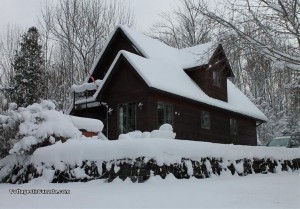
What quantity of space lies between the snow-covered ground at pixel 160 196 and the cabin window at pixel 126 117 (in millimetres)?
9375

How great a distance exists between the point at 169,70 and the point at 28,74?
1097 cm

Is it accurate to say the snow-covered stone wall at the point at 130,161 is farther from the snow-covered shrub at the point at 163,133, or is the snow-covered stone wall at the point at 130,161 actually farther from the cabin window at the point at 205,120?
the cabin window at the point at 205,120

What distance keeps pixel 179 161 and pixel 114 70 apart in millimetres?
10066

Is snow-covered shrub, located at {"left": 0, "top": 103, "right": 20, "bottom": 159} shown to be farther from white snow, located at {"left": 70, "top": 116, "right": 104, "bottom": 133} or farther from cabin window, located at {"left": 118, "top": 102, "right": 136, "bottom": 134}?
cabin window, located at {"left": 118, "top": 102, "right": 136, "bottom": 134}

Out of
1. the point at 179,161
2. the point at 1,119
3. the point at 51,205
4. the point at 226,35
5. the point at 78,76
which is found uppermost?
the point at 78,76

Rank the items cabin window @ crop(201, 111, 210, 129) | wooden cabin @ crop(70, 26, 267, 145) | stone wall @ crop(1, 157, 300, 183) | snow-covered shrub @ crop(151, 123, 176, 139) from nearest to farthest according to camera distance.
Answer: stone wall @ crop(1, 157, 300, 183), snow-covered shrub @ crop(151, 123, 176, 139), wooden cabin @ crop(70, 26, 267, 145), cabin window @ crop(201, 111, 210, 129)

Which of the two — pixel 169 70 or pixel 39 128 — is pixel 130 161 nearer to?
pixel 39 128

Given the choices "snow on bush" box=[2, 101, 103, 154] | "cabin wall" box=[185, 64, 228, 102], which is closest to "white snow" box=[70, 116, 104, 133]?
"snow on bush" box=[2, 101, 103, 154]

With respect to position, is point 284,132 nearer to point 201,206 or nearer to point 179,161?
point 179,161

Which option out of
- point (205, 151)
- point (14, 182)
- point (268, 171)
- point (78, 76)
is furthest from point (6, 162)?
point (78, 76)

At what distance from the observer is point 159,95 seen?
19250 mm

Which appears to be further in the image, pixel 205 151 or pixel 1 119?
pixel 1 119

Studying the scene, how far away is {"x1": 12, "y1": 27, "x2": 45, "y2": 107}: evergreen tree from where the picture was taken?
85.8 ft

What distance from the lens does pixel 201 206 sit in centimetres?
658
